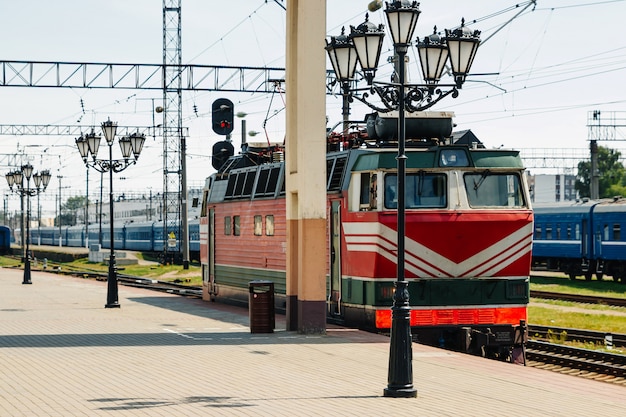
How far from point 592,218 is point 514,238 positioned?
2635 centimetres

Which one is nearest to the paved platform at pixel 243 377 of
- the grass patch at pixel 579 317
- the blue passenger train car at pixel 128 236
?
the grass patch at pixel 579 317

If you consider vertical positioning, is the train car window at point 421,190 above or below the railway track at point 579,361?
above

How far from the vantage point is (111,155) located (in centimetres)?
2762

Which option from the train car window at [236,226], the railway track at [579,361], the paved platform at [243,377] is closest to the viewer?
the paved platform at [243,377]

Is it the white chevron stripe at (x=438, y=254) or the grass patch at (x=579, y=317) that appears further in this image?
the grass patch at (x=579, y=317)

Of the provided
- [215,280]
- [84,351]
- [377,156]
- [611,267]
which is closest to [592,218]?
[611,267]

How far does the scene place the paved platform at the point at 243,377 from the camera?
11.3 metres

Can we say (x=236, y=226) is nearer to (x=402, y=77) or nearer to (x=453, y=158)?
(x=453, y=158)

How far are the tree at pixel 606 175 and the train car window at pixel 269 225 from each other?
A: 9116 cm

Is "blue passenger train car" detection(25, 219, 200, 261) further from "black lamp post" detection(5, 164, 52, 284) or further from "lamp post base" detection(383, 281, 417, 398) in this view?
"lamp post base" detection(383, 281, 417, 398)

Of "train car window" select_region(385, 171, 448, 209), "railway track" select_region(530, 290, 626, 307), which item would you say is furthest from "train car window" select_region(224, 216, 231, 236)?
"railway track" select_region(530, 290, 626, 307)

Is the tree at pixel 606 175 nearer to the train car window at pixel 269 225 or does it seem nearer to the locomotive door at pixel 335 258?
the train car window at pixel 269 225

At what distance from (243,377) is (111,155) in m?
15.1

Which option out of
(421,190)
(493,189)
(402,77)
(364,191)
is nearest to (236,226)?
(364,191)
